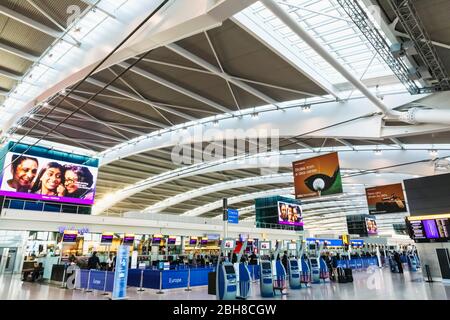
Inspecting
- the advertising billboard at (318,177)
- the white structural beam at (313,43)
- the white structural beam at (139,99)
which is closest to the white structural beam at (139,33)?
the white structural beam at (313,43)

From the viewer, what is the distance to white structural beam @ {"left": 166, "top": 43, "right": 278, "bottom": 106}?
11.1 m

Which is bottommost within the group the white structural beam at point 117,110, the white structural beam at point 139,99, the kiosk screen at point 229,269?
the kiosk screen at point 229,269

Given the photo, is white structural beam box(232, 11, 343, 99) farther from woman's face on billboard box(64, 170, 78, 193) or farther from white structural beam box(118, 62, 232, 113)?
woman's face on billboard box(64, 170, 78, 193)

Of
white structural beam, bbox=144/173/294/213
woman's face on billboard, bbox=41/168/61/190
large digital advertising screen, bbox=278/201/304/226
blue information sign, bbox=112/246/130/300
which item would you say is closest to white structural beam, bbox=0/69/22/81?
blue information sign, bbox=112/246/130/300

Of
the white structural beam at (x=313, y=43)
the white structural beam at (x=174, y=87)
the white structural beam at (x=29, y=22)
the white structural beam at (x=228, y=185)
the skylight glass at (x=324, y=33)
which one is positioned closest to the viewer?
the white structural beam at (x=313, y=43)

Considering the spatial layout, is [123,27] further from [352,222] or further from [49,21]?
[352,222]

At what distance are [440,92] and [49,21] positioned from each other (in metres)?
14.0

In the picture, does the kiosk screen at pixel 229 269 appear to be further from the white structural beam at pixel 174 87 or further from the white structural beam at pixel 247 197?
the white structural beam at pixel 247 197

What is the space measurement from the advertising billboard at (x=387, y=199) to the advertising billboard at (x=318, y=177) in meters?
7.51

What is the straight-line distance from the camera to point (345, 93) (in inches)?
556

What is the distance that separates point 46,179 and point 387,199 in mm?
22855

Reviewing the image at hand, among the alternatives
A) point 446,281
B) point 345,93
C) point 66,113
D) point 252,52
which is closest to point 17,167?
point 66,113

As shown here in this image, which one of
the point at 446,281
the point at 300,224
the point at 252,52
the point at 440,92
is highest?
the point at 252,52

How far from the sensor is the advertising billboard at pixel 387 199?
18.1m
